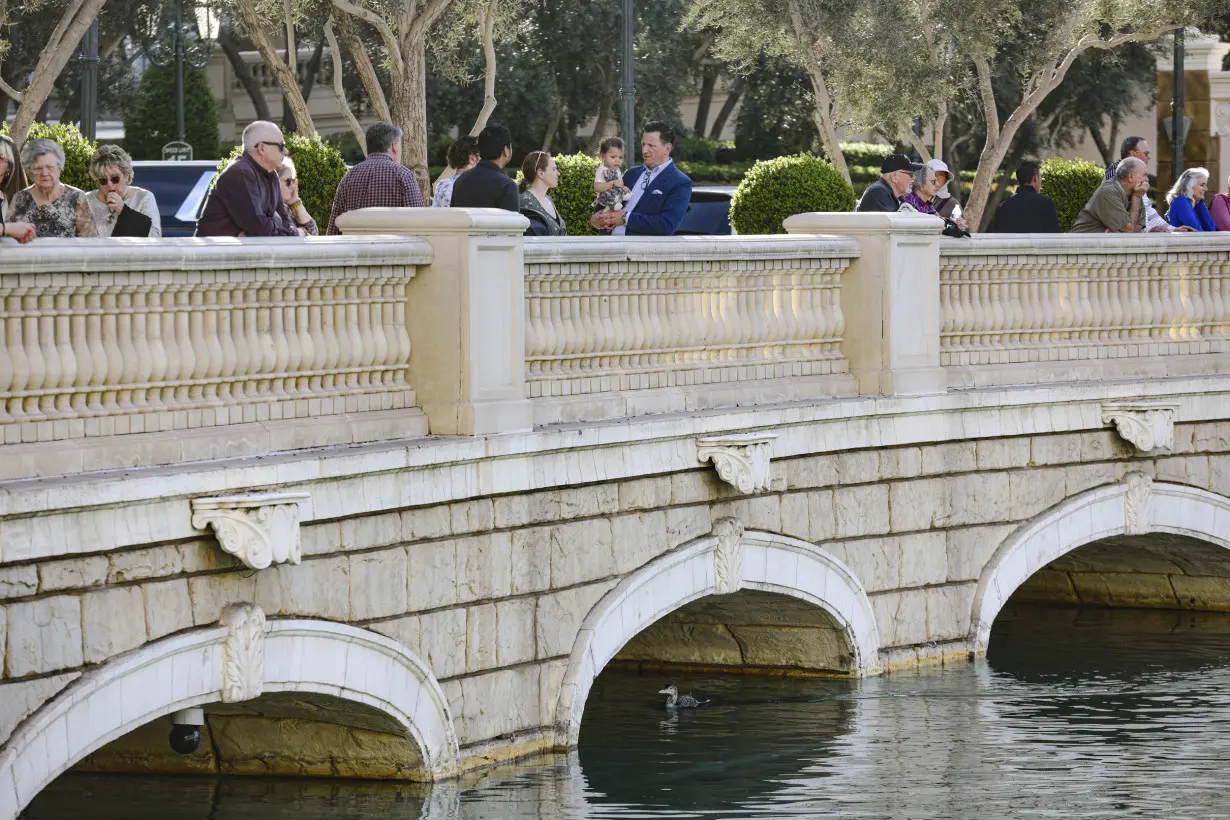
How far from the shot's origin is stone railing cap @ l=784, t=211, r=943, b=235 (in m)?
11.6

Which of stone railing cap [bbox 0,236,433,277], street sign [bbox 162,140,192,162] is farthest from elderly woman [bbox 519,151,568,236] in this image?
street sign [bbox 162,140,192,162]

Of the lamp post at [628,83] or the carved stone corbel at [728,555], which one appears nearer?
the carved stone corbel at [728,555]

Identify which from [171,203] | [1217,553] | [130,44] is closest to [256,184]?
[1217,553]

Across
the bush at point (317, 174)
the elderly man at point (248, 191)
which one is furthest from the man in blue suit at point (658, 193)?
the bush at point (317, 174)

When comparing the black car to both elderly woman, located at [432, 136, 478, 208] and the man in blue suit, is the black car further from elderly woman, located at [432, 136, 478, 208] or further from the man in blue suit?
the man in blue suit

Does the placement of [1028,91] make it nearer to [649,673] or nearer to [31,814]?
[649,673]

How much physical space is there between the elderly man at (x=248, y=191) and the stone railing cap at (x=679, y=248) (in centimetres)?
116

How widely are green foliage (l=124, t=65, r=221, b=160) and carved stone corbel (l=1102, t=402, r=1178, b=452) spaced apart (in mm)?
27277

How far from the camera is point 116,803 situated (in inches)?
402

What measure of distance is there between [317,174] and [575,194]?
2.19m

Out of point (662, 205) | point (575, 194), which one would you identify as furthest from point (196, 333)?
point (575, 194)

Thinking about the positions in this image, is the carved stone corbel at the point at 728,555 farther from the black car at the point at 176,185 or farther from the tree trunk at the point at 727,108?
the tree trunk at the point at 727,108

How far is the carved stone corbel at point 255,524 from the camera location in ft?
26.3

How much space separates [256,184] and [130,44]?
3863cm
